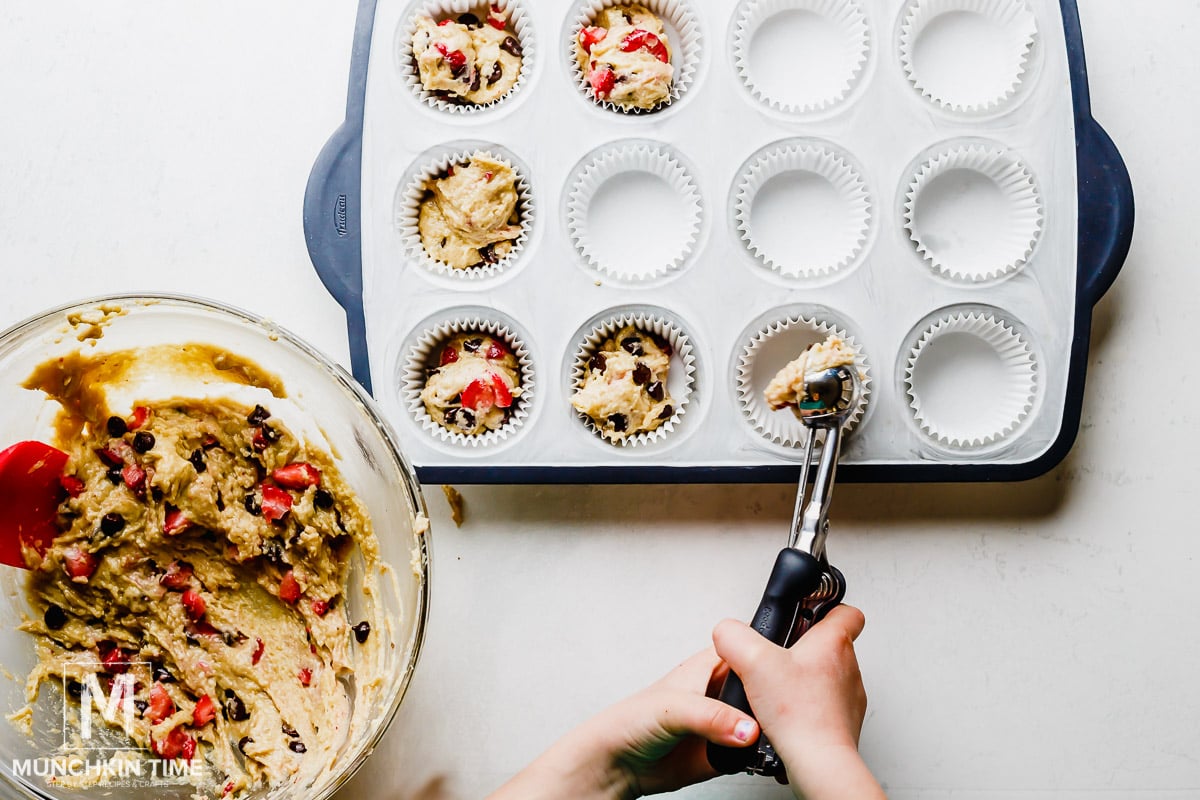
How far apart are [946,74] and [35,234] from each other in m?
2.16

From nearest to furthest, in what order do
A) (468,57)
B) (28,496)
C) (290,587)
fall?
(28,496) → (290,587) → (468,57)

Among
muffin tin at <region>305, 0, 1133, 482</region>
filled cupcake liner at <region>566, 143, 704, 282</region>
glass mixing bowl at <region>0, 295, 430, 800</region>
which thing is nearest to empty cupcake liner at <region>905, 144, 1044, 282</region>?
muffin tin at <region>305, 0, 1133, 482</region>

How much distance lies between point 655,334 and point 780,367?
289mm

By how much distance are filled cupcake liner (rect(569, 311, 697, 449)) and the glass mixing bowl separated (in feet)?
1.40

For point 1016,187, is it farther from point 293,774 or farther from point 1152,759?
point 293,774

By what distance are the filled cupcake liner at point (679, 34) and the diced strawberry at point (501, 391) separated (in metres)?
0.64

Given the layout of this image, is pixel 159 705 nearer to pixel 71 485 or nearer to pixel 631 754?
pixel 71 485

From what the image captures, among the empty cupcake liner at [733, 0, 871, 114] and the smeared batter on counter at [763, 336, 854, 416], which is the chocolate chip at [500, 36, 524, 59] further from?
the smeared batter on counter at [763, 336, 854, 416]

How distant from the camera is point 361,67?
1.97 m

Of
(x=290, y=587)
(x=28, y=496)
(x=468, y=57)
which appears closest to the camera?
(x=28, y=496)

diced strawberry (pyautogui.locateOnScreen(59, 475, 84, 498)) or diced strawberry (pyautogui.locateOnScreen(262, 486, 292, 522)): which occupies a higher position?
diced strawberry (pyautogui.locateOnScreen(59, 475, 84, 498))

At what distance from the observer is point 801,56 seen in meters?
2.10

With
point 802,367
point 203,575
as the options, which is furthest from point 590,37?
point 203,575

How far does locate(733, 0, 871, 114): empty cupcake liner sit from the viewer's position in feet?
6.64
